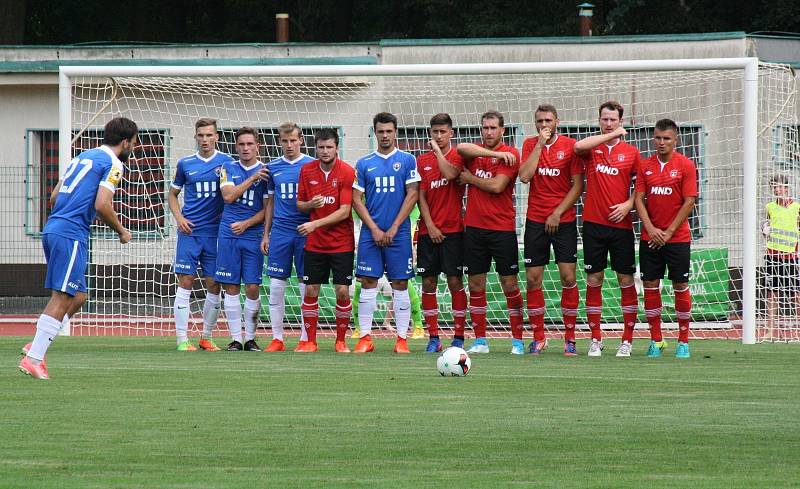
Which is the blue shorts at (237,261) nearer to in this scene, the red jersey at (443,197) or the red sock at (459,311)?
the red jersey at (443,197)

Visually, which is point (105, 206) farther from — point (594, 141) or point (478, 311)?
point (594, 141)

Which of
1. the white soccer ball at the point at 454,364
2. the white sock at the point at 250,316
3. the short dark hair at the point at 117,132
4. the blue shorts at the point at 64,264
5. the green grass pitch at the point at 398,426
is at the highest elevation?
the short dark hair at the point at 117,132

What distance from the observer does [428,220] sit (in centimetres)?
1236

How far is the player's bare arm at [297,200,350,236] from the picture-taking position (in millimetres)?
12320

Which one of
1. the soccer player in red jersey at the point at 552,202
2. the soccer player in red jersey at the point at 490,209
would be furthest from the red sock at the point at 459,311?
the soccer player in red jersey at the point at 552,202

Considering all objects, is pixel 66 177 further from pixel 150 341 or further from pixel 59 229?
pixel 150 341

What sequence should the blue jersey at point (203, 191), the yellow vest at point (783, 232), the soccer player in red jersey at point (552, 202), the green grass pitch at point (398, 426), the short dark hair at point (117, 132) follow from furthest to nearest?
the yellow vest at point (783, 232), the blue jersey at point (203, 191), the soccer player in red jersey at point (552, 202), the short dark hair at point (117, 132), the green grass pitch at point (398, 426)

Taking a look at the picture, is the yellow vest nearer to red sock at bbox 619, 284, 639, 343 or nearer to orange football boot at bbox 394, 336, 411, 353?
red sock at bbox 619, 284, 639, 343

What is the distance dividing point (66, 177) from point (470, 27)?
2324cm

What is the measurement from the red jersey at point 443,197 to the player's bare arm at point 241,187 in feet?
5.34

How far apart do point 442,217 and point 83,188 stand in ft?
13.2

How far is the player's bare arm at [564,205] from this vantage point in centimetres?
1188

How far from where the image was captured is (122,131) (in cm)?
959

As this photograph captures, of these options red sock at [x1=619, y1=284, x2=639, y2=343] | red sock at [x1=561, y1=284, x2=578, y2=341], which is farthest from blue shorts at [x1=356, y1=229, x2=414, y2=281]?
red sock at [x1=619, y1=284, x2=639, y2=343]
